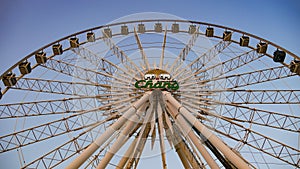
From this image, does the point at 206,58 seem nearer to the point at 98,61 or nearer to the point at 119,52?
the point at 119,52

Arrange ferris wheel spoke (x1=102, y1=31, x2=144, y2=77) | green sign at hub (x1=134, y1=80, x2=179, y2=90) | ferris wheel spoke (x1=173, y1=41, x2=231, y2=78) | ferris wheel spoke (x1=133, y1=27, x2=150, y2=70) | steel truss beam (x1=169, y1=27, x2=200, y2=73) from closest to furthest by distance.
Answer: green sign at hub (x1=134, y1=80, x2=179, y2=90) → ferris wheel spoke (x1=133, y1=27, x2=150, y2=70) → ferris wheel spoke (x1=102, y1=31, x2=144, y2=77) → steel truss beam (x1=169, y1=27, x2=200, y2=73) → ferris wheel spoke (x1=173, y1=41, x2=231, y2=78)

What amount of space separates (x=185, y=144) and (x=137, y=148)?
3.16 meters

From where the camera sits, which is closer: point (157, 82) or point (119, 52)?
point (157, 82)

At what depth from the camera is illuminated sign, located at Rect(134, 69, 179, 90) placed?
63.9 ft

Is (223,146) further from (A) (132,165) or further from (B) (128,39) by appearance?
(B) (128,39)

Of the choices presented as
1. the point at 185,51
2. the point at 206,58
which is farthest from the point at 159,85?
the point at 185,51

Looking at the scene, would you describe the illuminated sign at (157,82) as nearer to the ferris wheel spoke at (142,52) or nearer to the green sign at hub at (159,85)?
the green sign at hub at (159,85)

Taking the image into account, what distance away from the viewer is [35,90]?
21219 millimetres

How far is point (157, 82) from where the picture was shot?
64.1 feet

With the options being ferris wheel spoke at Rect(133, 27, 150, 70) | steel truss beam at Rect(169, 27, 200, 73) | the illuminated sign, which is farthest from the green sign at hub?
steel truss beam at Rect(169, 27, 200, 73)

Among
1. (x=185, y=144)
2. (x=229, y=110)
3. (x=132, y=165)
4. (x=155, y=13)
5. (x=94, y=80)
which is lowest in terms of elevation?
(x=132, y=165)

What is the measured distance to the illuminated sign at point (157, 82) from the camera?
19.5m

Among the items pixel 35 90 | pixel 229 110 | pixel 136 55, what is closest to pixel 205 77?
pixel 229 110

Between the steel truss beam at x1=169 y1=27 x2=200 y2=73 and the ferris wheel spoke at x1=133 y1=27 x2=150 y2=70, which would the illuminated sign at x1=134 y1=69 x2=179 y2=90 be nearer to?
the ferris wheel spoke at x1=133 y1=27 x2=150 y2=70
